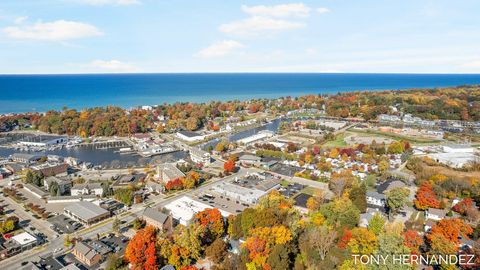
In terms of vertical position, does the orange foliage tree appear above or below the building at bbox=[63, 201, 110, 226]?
above

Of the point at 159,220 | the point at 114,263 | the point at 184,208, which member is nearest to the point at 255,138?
the point at 184,208

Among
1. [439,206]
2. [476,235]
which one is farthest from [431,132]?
[476,235]

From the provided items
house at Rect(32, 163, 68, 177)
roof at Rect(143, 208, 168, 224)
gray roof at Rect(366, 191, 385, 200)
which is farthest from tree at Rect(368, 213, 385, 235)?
house at Rect(32, 163, 68, 177)

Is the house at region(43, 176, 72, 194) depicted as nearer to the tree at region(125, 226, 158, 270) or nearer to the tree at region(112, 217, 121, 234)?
the tree at region(112, 217, 121, 234)

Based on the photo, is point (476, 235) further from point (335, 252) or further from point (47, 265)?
point (47, 265)

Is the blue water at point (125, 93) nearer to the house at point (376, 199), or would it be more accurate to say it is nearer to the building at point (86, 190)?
the building at point (86, 190)

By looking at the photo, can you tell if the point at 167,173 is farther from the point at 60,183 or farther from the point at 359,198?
the point at 359,198
